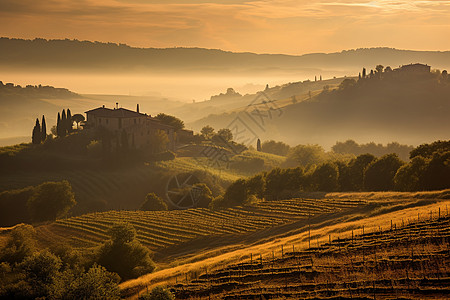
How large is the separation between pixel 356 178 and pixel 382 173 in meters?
7.23

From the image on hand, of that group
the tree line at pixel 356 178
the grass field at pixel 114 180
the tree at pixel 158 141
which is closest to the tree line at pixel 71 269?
the tree line at pixel 356 178

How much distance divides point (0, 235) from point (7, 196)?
108ft

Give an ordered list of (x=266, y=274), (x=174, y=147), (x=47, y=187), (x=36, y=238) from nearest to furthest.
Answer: (x=266, y=274)
(x=36, y=238)
(x=47, y=187)
(x=174, y=147)

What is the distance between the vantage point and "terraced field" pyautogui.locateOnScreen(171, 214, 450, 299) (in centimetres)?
2819

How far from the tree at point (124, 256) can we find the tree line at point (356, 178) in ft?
116

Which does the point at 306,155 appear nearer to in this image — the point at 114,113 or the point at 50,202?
the point at 114,113

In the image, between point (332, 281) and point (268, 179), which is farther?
point (268, 179)

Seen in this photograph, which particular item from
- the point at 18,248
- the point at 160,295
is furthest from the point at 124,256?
the point at 160,295

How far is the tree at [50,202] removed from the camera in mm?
82312

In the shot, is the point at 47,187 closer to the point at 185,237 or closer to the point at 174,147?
the point at 185,237

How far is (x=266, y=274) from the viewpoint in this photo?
3406 centimetres

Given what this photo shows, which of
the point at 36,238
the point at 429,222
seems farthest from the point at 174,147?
the point at 429,222

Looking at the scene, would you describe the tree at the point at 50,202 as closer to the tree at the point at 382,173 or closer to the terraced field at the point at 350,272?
the terraced field at the point at 350,272

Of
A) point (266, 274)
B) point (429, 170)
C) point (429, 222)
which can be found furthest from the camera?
point (429, 170)
